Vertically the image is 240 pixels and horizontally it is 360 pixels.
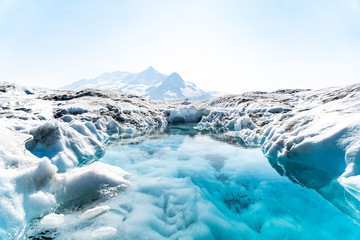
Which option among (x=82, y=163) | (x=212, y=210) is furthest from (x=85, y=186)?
(x=212, y=210)

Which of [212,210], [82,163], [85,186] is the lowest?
[82,163]

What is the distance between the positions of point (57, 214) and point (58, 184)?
93 cm

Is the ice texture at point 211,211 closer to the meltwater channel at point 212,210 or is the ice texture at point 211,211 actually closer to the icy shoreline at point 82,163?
the meltwater channel at point 212,210

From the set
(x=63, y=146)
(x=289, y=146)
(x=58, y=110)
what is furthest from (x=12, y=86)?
(x=289, y=146)

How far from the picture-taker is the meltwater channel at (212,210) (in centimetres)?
460

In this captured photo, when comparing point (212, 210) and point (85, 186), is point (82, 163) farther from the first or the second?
point (212, 210)

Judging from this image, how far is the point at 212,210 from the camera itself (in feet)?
18.9

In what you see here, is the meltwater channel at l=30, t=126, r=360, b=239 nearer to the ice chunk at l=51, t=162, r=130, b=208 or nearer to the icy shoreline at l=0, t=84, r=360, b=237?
the ice chunk at l=51, t=162, r=130, b=208

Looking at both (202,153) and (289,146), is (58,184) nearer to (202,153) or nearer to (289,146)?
(202,153)

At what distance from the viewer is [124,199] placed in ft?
19.4

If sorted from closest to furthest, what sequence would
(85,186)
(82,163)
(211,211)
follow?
1. (211,211)
2. (85,186)
3. (82,163)

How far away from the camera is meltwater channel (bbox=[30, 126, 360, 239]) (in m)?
4.60

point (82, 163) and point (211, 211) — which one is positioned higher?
point (211, 211)

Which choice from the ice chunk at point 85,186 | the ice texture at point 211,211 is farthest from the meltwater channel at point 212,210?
the ice chunk at point 85,186
